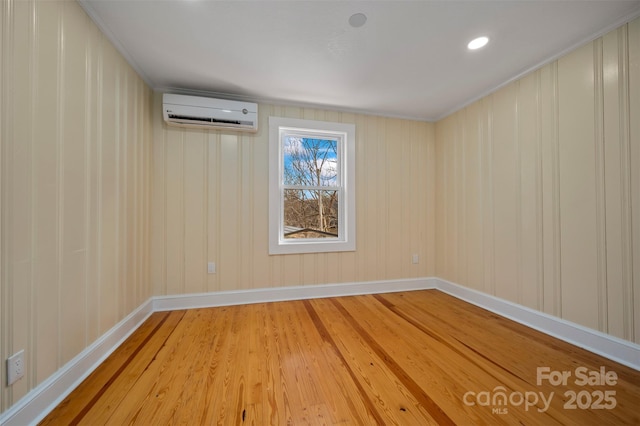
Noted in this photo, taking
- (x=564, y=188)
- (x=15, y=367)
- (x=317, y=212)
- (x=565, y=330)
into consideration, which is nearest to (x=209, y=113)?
(x=317, y=212)

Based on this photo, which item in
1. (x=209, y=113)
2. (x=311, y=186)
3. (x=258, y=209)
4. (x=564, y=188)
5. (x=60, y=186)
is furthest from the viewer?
(x=311, y=186)

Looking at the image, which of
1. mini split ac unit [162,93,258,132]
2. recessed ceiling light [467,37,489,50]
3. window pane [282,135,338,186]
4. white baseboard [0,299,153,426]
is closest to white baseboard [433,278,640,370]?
window pane [282,135,338,186]

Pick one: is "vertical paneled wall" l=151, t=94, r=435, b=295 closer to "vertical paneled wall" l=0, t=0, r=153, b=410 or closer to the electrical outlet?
"vertical paneled wall" l=0, t=0, r=153, b=410

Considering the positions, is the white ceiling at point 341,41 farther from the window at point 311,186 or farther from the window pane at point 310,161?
the window pane at point 310,161

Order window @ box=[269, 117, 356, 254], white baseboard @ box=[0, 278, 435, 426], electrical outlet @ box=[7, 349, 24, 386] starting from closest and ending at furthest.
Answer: electrical outlet @ box=[7, 349, 24, 386], white baseboard @ box=[0, 278, 435, 426], window @ box=[269, 117, 356, 254]

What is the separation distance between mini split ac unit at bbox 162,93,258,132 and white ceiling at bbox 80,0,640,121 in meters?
0.17

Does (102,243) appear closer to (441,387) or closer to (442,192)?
(441,387)

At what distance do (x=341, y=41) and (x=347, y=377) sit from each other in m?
2.41

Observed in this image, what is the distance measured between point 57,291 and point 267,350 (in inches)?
51.8

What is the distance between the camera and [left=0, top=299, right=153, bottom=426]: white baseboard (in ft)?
3.51

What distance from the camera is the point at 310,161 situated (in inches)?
118

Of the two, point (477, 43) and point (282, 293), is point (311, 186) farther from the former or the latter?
point (477, 43)

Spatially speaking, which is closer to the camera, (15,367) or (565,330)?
(15,367)

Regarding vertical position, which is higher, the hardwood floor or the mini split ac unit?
the mini split ac unit
